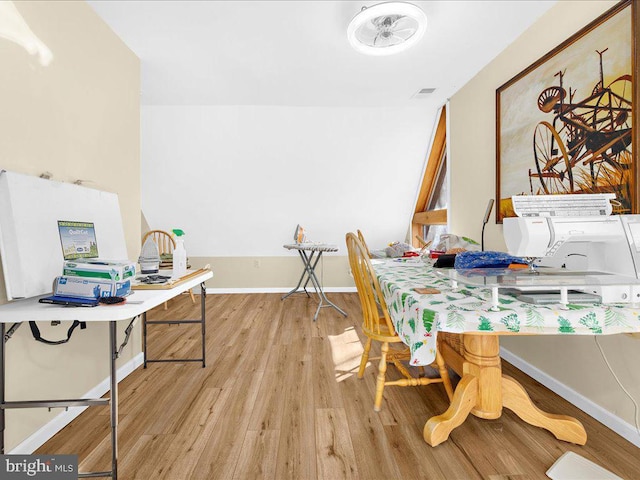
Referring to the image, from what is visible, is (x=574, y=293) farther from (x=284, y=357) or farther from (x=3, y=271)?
(x=3, y=271)

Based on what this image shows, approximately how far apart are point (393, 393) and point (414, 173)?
320 cm

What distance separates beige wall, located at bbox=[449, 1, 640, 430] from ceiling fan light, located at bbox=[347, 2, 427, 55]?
84 centimetres

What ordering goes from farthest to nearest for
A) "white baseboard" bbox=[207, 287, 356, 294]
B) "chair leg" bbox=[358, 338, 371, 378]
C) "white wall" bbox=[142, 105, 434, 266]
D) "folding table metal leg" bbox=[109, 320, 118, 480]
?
1. "white baseboard" bbox=[207, 287, 356, 294]
2. "white wall" bbox=[142, 105, 434, 266]
3. "chair leg" bbox=[358, 338, 371, 378]
4. "folding table metal leg" bbox=[109, 320, 118, 480]

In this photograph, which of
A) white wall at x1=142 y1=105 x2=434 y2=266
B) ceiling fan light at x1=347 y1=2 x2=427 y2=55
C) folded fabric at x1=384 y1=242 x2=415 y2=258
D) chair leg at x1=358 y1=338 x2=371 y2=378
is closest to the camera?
ceiling fan light at x1=347 y1=2 x2=427 y2=55

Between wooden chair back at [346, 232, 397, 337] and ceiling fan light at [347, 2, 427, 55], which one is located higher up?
ceiling fan light at [347, 2, 427, 55]

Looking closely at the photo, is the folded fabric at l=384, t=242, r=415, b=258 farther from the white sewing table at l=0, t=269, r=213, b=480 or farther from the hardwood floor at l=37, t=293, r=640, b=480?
the white sewing table at l=0, t=269, r=213, b=480

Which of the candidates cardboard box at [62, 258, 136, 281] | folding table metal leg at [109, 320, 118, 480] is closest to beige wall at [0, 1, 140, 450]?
cardboard box at [62, 258, 136, 281]

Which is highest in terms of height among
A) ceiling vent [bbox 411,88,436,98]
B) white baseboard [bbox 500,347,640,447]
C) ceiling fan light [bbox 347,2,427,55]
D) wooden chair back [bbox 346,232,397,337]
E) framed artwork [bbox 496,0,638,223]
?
ceiling vent [bbox 411,88,436,98]

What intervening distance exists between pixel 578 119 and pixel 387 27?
1.26m

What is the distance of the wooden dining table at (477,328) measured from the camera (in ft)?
3.39

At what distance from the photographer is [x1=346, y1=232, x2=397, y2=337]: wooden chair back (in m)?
1.64

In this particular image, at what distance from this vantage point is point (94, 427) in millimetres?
1590

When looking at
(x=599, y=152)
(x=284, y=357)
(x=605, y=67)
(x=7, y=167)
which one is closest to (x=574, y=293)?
(x=599, y=152)

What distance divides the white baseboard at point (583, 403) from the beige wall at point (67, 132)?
2.73 m
